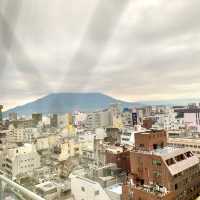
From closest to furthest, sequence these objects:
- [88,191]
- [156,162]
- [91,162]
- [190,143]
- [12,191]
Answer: [12,191] < [88,191] < [156,162] < [91,162] < [190,143]

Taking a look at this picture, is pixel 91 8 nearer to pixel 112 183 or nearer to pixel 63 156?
pixel 112 183

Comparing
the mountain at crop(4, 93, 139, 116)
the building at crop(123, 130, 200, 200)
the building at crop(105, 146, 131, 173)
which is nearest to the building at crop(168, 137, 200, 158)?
the building at crop(105, 146, 131, 173)

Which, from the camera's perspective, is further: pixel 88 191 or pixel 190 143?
pixel 190 143

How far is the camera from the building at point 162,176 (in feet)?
10.9

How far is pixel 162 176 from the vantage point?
11.2 ft

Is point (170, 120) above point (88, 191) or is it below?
above

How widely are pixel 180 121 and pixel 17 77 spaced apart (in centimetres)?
1020

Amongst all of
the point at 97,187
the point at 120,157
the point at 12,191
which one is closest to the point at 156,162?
the point at 97,187

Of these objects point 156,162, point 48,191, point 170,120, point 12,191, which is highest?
point 170,120

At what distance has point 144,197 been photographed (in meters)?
3.30

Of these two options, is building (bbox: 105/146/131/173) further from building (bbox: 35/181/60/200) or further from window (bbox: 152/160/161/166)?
building (bbox: 35/181/60/200)

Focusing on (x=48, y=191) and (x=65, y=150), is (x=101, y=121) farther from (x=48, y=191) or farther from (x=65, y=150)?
(x=48, y=191)

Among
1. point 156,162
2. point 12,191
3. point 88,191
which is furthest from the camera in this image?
point 156,162

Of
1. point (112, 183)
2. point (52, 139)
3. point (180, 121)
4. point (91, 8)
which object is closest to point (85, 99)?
point (112, 183)
